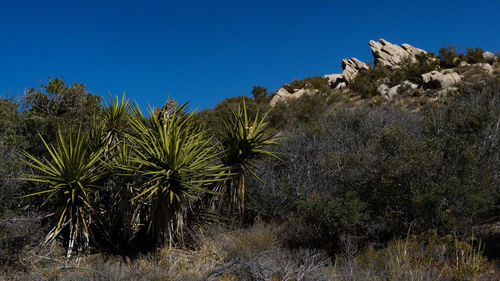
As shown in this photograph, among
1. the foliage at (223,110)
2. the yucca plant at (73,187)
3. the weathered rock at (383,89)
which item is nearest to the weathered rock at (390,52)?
the weathered rock at (383,89)

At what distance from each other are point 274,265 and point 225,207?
9.58 ft

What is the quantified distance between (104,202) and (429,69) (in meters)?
28.7

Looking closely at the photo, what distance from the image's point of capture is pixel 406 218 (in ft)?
26.1

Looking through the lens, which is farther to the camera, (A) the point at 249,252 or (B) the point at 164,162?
(A) the point at 249,252

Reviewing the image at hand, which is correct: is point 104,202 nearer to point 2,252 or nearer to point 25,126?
point 2,252

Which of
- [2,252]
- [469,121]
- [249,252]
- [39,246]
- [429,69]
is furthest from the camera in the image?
[429,69]

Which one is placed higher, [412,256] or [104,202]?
[104,202]

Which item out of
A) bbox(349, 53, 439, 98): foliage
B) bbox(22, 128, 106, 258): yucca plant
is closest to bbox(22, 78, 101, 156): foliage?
bbox(22, 128, 106, 258): yucca plant

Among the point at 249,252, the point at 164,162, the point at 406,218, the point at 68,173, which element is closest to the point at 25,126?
the point at 68,173

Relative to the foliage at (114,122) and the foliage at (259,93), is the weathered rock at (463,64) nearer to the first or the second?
the foliage at (259,93)

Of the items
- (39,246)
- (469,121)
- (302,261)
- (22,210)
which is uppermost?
(469,121)

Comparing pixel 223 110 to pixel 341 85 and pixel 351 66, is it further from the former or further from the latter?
pixel 351 66

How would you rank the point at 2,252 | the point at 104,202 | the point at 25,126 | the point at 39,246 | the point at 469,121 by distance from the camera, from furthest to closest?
1. the point at 25,126
2. the point at 469,121
3. the point at 104,202
4. the point at 39,246
5. the point at 2,252

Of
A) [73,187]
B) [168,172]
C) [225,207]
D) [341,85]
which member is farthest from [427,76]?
[73,187]
